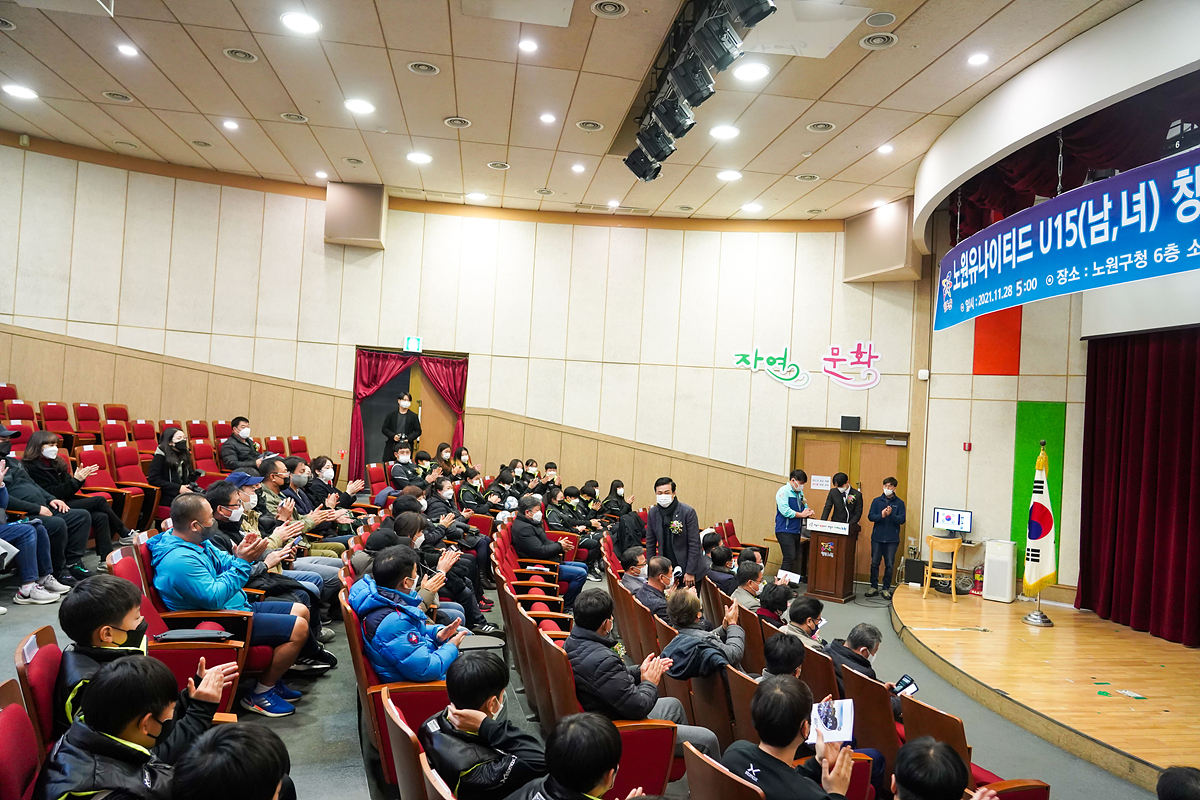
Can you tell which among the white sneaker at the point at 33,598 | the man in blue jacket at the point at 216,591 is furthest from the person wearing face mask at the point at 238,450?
the man in blue jacket at the point at 216,591

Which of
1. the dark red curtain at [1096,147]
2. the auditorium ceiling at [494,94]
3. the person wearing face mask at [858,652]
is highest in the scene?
the auditorium ceiling at [494,94]

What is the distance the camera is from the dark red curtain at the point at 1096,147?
5.30 m

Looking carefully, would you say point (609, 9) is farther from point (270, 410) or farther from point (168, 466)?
point (270, 410)

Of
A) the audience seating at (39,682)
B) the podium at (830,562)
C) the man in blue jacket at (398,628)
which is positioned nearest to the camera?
the audience seating at (39,682)

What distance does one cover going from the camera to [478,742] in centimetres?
226

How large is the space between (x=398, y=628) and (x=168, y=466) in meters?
4.85

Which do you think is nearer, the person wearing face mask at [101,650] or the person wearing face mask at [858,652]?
the person wearing face mask at [101,650]

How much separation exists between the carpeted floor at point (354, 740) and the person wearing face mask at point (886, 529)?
308 cm

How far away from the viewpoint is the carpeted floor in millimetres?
3070

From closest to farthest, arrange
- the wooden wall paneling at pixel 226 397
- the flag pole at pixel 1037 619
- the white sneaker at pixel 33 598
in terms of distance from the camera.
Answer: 1. the white sneaker at pixel 33 598
2. the flag pole at pixel 1037 619
3. the wooden wall paneling at pixel 226 397

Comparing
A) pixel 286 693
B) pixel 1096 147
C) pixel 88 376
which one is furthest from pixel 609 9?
pixel 88 376

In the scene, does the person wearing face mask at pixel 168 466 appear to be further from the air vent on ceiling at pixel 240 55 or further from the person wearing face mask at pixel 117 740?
the person wearing face mask at pixel 117 740

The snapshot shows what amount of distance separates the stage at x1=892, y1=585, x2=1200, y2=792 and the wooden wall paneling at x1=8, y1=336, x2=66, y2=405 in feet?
35.6

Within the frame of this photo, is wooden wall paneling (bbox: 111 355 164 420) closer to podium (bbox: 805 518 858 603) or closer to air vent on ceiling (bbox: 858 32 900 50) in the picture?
podium (bbox: 805 518 858 603)
